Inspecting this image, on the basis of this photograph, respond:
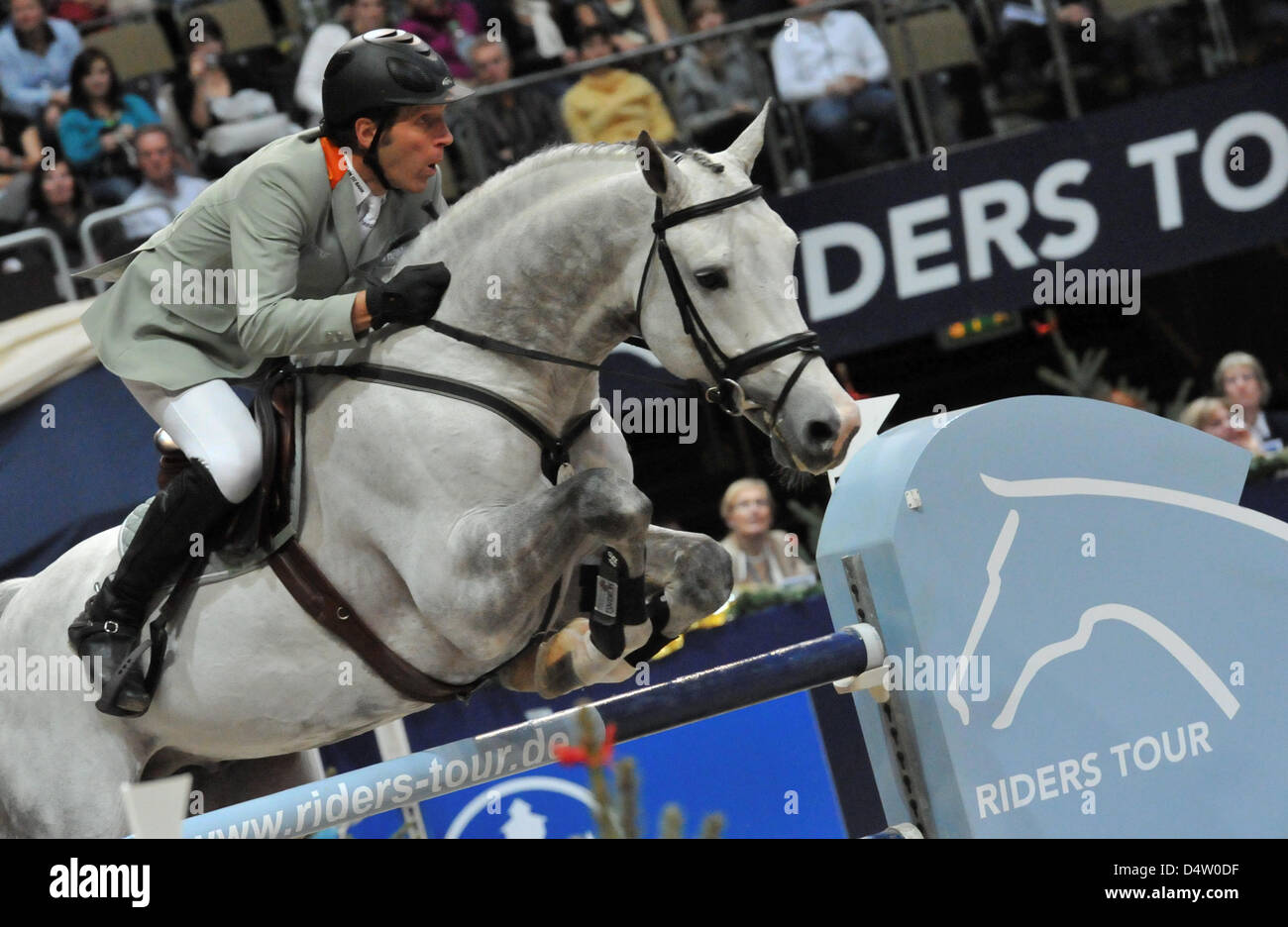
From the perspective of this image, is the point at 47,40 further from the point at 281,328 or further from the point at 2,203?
the point at 281,328

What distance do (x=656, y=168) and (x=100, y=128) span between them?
4.85 m

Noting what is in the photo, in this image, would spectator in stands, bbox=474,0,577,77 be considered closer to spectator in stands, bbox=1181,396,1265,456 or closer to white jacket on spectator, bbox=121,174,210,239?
white jacket on spectator, bbox=121,174,210,239

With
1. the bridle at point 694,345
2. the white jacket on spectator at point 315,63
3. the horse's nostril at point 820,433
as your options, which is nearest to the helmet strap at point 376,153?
the bridle at point 694,345

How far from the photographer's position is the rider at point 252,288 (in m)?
3.09

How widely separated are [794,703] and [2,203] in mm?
4033

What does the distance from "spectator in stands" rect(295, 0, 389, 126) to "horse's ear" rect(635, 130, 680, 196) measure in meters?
4.39

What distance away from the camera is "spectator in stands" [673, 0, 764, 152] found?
22.7ft

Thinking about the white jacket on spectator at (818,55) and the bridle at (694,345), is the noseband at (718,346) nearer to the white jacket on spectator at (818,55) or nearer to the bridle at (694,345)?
the bridle at (694,345)

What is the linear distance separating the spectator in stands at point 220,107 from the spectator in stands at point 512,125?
0.86 m

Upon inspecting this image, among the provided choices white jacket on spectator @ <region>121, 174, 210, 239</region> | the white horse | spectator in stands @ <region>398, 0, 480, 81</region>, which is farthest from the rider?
spectator in stands @ <region>398, 0, 480, 81</region>

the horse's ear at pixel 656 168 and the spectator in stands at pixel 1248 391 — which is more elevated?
the horse's ear at pixel 656 168
